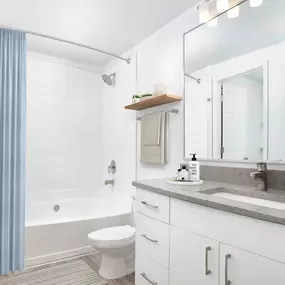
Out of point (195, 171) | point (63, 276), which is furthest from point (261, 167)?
point (63, 276)

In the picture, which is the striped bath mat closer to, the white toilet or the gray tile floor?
the gray tile floor

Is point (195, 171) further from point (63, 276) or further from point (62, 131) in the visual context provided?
point (62, 131)

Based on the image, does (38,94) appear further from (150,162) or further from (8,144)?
(150,162)

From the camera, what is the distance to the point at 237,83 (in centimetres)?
177

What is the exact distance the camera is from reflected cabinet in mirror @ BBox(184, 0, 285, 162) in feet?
5.04

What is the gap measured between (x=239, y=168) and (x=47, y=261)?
6.67 ft

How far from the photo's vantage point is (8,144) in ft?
6.81

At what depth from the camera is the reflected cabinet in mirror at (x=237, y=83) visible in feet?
5.04

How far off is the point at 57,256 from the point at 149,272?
127cm

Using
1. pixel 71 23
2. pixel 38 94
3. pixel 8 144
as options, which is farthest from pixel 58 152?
pixel 71 23

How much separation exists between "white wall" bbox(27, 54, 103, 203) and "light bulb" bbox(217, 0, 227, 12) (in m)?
2.08

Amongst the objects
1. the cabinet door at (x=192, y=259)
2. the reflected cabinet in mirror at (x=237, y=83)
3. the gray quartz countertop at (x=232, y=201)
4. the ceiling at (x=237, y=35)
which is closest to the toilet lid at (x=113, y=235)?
the gray quartz countertop at (x=232, y=201)

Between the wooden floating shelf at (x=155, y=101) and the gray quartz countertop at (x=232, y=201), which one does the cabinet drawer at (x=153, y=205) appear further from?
the wooden floating shelf at (x=155, y=101)

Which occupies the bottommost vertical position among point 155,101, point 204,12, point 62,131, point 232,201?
point 232,201
